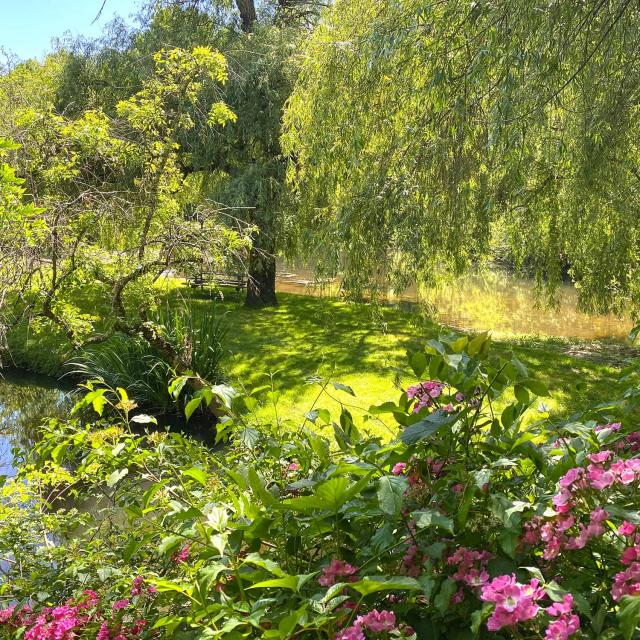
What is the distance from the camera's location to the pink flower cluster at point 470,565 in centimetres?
105

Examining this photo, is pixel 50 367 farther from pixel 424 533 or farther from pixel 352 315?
pixel 424 533

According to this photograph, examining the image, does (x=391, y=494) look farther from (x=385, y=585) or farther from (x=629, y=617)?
(x=629, y=617)

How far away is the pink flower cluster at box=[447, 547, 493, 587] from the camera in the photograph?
1052 millimetres

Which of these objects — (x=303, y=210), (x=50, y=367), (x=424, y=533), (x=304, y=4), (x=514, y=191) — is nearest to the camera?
(x=424, y=533)

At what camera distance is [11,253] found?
5.06m

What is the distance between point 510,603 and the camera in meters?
0.90

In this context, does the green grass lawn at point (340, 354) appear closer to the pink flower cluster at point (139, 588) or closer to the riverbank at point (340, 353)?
the riverbank at point (340, 353)

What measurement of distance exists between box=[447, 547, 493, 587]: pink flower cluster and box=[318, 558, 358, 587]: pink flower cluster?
0.58 ft

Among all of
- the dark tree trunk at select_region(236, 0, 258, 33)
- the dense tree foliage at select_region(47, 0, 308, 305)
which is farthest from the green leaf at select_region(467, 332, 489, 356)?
the dark tree trunk at select_region(236, 0, 258, 33)

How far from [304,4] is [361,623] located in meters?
12.8

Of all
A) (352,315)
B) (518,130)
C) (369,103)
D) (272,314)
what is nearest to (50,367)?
(272,314)

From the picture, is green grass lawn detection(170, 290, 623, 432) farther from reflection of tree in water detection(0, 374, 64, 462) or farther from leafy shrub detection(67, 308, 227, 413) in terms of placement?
reflection of tree in water detection(0, 374, 64, 462)

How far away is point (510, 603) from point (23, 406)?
24.9 feet

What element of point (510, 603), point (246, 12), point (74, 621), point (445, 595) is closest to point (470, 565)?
point (445, 595)
